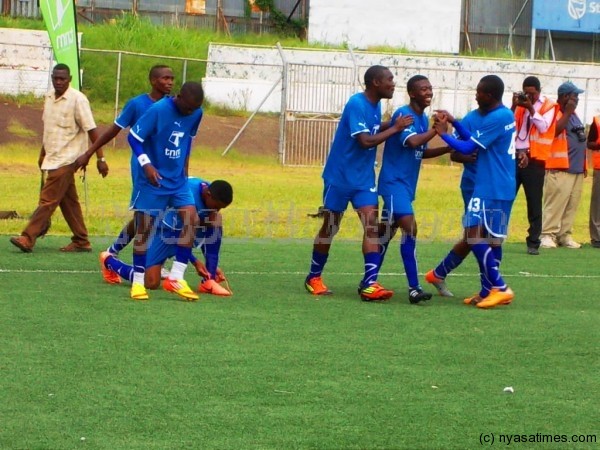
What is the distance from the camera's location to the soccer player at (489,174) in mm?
9758

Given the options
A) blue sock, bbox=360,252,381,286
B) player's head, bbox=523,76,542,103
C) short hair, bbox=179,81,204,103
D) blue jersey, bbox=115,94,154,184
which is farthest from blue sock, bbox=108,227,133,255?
player's head, bbox=523,76,542,103

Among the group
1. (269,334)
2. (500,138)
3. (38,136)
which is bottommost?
(38,136)

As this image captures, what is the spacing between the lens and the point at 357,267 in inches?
508

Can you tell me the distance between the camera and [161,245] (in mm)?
10305

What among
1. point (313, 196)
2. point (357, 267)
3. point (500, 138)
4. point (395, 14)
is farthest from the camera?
point (395, 14)

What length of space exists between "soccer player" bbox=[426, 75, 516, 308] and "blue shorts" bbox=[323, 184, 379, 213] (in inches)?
32.4

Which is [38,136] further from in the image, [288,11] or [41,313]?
[41,313]

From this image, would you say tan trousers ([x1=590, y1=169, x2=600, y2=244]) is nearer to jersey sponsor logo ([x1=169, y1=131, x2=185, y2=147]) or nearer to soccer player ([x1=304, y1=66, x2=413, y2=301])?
soccer player ([x1=304, y1=66, x2=413, y2=301])

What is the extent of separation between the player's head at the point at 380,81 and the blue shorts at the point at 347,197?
2.72ft

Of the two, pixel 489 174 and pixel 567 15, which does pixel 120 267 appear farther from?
pixel 567 15

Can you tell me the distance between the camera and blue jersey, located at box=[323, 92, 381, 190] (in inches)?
391

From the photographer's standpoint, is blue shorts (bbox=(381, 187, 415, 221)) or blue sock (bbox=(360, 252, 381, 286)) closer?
blue shorts (bbox=(381, 187, 415, 221))

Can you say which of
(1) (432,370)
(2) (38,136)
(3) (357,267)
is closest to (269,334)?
(1) (432,370)

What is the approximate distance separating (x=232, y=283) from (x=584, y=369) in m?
4.41
